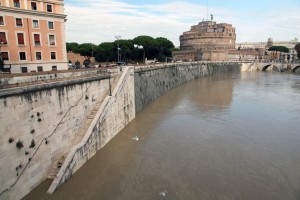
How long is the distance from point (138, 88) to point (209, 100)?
12263 millimetres

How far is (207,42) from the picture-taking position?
101250 millimetres

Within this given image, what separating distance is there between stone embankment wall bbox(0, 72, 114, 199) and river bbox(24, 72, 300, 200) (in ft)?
3.38

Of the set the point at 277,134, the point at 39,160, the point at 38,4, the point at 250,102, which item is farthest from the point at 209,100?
the point at 39,160

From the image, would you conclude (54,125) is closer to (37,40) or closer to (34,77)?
(34,77)

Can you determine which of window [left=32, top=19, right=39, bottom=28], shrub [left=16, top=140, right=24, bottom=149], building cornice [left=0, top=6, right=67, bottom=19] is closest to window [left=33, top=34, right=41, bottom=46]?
window [left=32, top=19, right=39, bottom=28]

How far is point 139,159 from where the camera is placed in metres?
15.8

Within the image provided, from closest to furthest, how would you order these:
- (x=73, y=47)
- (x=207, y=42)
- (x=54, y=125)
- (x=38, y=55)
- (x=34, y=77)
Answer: (x=34, y=77), (x=54, y=125), (x=38, y=55), (x=73, y=47), (x=207, y=42)

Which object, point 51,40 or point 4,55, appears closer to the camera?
point 4,55

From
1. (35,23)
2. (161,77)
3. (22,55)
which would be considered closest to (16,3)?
(35,23)

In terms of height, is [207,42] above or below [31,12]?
above

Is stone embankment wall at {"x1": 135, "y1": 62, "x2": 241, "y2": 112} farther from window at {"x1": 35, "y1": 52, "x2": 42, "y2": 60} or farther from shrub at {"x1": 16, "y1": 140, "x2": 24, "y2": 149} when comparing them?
shrub at {"x1": 16, "y1": 140, "x2": 24, "y2": 149}

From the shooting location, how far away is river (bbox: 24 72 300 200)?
12.4m

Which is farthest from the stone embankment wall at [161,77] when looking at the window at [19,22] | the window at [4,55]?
the window at [4,55]

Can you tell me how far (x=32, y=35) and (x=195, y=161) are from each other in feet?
69.5
